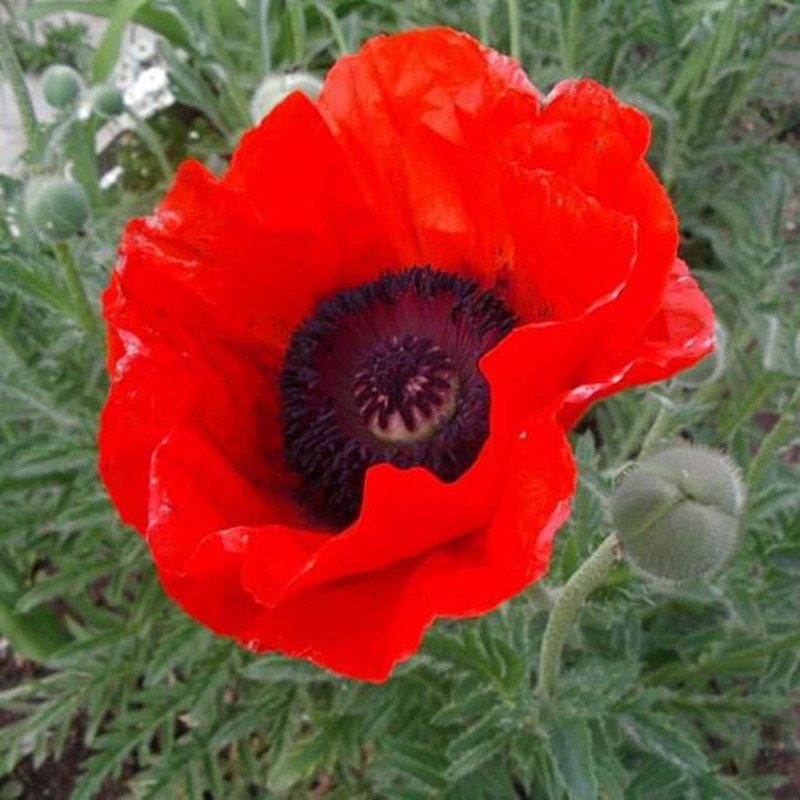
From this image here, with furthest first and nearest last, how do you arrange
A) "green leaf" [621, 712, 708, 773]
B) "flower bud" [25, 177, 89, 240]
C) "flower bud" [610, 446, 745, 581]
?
"flower bud" [25, 177, 89, 240], "green leaf" [621, 712, 708, 773], "flower bud" [610, 446, 745, 581]

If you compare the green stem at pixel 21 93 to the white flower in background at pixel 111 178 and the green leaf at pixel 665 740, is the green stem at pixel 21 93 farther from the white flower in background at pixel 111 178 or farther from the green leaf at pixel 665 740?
the white flower in background at pixel 111 178

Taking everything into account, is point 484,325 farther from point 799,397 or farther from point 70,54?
point 70,54

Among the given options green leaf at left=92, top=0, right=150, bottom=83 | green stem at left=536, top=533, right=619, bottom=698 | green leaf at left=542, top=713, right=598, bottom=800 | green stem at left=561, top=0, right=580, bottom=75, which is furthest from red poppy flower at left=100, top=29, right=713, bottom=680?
green leaf at left=92, top=0, right=150, bottom=83

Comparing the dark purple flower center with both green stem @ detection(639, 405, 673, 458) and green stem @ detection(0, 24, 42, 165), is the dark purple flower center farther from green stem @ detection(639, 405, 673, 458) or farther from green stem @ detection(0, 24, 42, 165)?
green stem @ detection(0, 24, 42, 165)

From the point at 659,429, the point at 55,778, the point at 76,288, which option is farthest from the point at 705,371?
the point at 55,778

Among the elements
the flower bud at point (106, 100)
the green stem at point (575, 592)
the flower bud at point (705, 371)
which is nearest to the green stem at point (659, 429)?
the flower bud at point (705, 371)

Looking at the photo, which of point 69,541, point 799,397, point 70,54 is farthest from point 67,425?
point 70,54

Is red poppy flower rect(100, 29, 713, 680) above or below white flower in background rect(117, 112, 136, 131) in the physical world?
above
